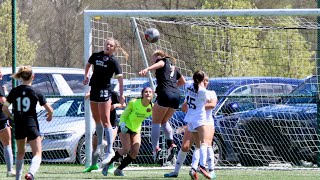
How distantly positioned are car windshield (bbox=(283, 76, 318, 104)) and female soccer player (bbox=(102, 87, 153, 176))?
3387 millimetres

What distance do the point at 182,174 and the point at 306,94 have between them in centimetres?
361

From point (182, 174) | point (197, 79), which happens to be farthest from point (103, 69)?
point (182, 174)

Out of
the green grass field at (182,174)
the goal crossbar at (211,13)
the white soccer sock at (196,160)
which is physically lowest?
the green grass field at (182,174)

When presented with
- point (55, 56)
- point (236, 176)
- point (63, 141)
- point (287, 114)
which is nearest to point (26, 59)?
point (55, 56)

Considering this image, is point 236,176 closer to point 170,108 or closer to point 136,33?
point 170,108

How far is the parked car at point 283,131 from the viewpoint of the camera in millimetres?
16641

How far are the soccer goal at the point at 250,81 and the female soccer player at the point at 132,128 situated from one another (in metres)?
2.27

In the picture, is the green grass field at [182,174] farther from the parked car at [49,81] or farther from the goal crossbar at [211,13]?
the parked car at [49,81]

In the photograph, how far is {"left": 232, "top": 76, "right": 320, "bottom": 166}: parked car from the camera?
16.6m

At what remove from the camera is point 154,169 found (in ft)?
52.3

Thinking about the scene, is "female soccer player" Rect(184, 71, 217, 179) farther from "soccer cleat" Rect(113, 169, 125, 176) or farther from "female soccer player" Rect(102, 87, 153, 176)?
"soccer cleat" Rect(113, 169, 125, 176)

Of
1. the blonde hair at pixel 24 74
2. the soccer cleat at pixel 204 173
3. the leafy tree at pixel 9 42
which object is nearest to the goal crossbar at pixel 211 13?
the soccer cleat at pixel 204 173

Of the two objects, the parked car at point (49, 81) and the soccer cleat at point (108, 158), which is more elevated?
the parked car at point (49, 81)

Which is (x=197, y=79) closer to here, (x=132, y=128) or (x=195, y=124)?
(x=195, y=124)
